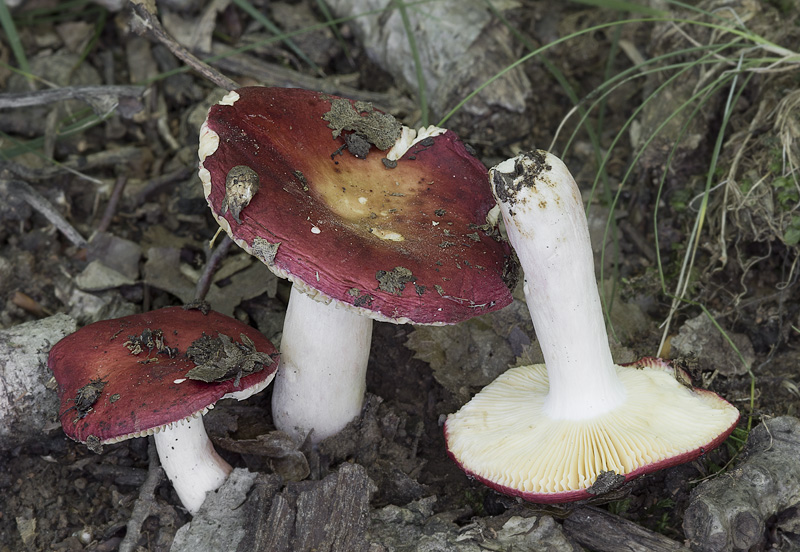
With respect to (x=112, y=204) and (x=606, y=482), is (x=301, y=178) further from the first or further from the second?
(x=112, y=204)

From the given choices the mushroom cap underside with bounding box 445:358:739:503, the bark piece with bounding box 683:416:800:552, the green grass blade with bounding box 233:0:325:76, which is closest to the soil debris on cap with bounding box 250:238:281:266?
the mushroom cap underside with bounding box 445:358:739:503

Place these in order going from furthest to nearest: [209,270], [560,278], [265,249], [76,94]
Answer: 1. [76,94]
2. [209,270]
3. [560,278]
4. [265,249]

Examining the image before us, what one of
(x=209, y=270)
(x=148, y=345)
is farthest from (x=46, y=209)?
(x=148, y=345)

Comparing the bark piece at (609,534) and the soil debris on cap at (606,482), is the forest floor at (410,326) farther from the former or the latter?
the soil debris on cap at (606,482)

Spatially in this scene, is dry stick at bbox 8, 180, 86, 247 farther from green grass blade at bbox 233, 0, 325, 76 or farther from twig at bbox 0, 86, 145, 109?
green grass blade at bbox 233, 0, 325, 76

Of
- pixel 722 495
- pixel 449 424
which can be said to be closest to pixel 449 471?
pixel 449 424

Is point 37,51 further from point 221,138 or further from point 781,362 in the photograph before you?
point 781,362
